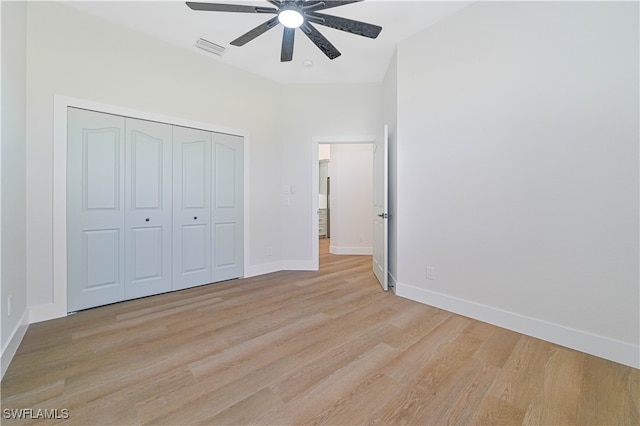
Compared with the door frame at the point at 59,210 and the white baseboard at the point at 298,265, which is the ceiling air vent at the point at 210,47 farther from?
the white baseboard at the point at 298,265

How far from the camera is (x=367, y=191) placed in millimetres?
5379

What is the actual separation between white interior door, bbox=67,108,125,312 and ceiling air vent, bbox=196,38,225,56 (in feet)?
3.96

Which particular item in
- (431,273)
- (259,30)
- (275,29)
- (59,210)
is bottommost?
(431,273)

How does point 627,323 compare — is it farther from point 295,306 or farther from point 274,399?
point 295,306

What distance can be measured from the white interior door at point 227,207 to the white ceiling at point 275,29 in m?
1.03

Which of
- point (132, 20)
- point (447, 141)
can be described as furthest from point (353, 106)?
point (132, 20)

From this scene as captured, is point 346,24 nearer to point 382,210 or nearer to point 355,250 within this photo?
point 382,210

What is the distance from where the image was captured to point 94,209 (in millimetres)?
2463

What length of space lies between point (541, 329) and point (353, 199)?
12.3ft

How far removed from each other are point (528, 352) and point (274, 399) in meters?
1.71

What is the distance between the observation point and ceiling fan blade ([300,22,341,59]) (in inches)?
83.0

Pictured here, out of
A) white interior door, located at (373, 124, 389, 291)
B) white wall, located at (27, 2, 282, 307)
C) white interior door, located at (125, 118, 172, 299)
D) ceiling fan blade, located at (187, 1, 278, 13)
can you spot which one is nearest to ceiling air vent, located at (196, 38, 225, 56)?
white wall, located at (27, 2, 282, 307)

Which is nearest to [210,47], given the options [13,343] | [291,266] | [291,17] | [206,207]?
[291,17]

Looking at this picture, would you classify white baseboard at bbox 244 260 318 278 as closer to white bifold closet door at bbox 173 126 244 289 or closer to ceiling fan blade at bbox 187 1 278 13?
white bifold closet door at bbox 173 126 244 289
